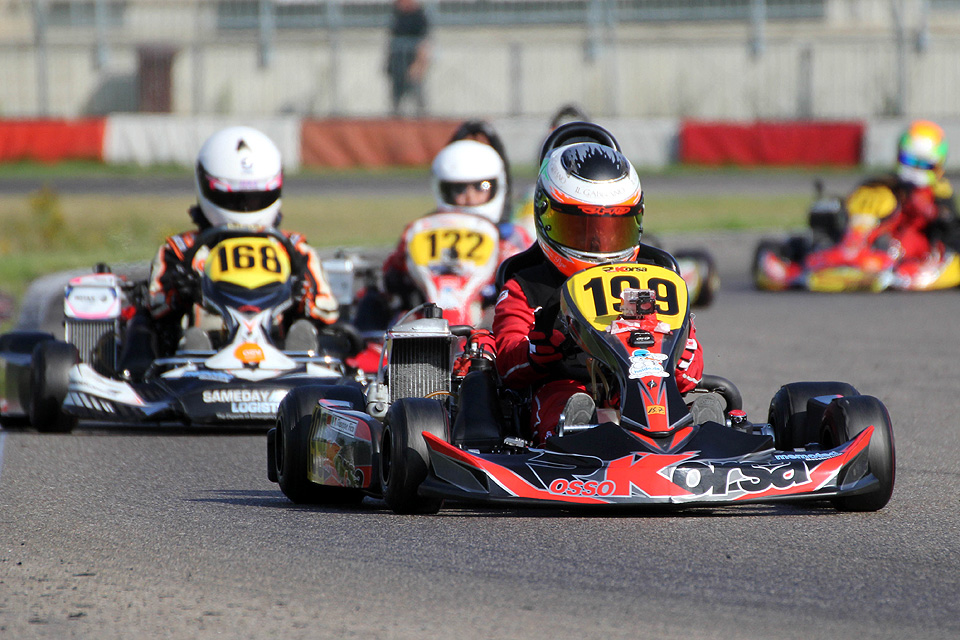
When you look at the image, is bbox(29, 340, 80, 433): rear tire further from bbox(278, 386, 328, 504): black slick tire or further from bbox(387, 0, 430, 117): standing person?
bbox(387, 0, 430, 117): standing person

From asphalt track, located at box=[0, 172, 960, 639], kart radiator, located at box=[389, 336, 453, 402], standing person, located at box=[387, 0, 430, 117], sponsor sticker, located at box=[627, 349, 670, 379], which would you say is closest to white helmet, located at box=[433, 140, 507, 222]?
asphalt track, located at box=[0, 172, 960, 639]

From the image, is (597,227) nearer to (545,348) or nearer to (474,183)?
(545,348)

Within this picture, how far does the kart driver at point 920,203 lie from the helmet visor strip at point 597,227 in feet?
30.4

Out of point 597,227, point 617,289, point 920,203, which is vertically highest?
point 597,227

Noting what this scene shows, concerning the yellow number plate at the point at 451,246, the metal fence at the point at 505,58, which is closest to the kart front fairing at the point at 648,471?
the yellow number plate at the point at 451,246

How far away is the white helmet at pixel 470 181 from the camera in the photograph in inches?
427

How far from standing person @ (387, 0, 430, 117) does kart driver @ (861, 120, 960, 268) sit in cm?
1365

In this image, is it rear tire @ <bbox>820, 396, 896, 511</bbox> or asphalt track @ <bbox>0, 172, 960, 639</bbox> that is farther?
rear tire @ <bbox>820, 396, 896, 511</bbox>

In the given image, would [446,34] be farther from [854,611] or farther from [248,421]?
[854,611]

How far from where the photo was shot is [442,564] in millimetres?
4594

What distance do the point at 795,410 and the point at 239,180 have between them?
4455 millimetres

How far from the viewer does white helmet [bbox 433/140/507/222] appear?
1084 cm

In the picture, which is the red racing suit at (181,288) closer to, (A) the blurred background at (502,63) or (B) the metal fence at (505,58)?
(A) the blurred background at (502,63)

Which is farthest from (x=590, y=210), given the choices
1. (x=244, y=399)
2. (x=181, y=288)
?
(x=181, y=288)
